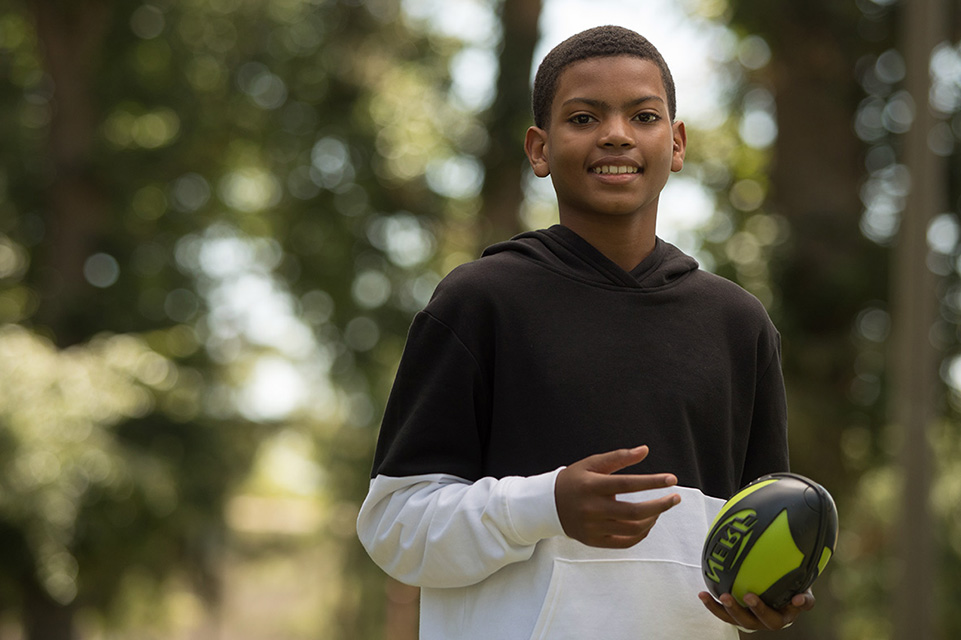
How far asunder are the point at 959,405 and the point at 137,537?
8.32m

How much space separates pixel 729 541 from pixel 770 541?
94 millimetres

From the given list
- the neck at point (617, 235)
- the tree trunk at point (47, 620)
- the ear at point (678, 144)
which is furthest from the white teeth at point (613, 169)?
the tree trunk at point (47, 620)

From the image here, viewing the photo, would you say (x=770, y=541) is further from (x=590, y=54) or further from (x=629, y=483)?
(x=590, y=54)

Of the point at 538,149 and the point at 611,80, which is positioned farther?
the point at 538,149

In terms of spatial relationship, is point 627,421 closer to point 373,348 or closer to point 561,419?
point 561,419

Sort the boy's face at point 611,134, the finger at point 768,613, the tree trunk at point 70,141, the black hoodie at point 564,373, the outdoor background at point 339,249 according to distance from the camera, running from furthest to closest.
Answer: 1. the tree trunk at point 70,141
2. the outdoor background at point 339,249
3. the boy's face at point 611,134
4. the black hoodie at point 564,373
5. the finger at point 768,613

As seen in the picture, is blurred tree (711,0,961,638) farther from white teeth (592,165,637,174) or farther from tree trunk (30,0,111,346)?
white teeth (592,165,637,174)

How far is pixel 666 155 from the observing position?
2535mm

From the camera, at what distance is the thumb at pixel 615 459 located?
2.03 metres

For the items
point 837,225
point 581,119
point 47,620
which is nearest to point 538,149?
point 581,119

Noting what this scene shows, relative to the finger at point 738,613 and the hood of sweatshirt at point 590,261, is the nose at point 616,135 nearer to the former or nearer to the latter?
the hood of sweatshirt at point 590,261

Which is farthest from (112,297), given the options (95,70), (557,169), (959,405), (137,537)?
(557,169)

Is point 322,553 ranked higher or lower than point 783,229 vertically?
lower

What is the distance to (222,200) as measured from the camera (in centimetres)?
1872
